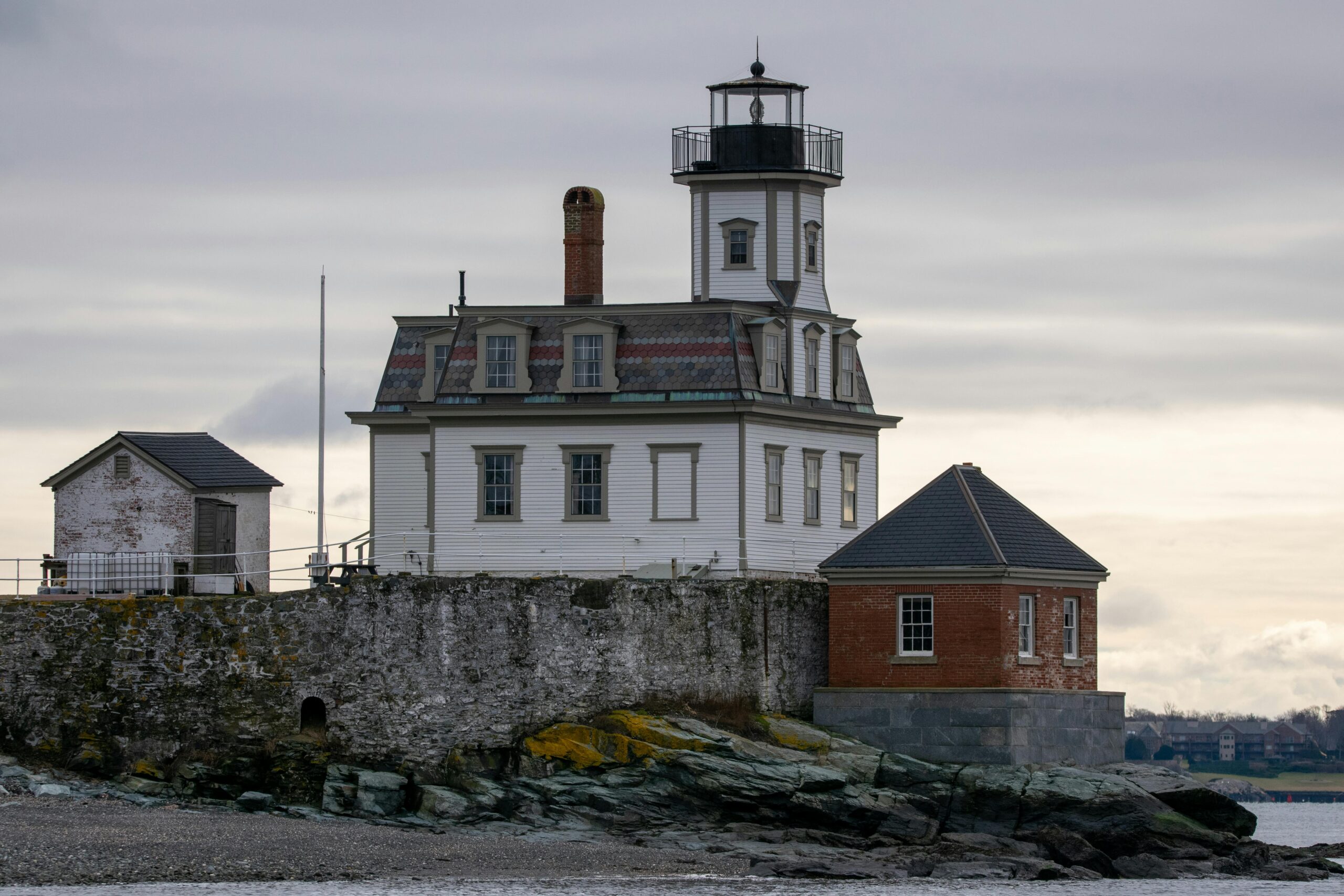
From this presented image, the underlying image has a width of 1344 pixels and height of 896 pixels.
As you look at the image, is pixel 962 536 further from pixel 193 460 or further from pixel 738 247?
pixel 193 460

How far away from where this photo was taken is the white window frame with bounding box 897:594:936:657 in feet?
145

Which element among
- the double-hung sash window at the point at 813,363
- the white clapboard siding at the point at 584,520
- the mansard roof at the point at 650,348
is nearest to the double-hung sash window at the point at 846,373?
the double-hung sash window at the point at 813,363

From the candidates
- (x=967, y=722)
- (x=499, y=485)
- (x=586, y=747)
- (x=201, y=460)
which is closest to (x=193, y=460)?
(x=201, y=460)

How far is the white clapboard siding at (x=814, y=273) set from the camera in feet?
168

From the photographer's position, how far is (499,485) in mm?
48625

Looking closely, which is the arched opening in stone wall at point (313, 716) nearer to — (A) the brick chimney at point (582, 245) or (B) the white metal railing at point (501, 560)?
(B) the white metal railing at point (501, 560)

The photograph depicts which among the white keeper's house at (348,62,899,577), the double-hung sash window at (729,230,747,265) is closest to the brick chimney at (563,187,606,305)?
the white keeper's house at (348,62,899,577)

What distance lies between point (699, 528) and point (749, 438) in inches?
84.6

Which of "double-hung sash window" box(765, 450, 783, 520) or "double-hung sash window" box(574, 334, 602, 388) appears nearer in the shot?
"double-hung sash window" box(765, 450, 783, 520)

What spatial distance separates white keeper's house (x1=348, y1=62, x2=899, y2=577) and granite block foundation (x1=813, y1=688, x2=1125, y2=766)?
14.4 ft

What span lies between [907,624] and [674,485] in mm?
6203

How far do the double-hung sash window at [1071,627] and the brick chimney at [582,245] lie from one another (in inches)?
510

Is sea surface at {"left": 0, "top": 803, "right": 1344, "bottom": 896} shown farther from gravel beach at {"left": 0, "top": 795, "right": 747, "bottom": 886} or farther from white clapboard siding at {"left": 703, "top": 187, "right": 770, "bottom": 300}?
white clapboard siding at {"left": 703, "top": 187, "right": 770, "bottom": 300}

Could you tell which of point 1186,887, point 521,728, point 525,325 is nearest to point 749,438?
point 525,325
